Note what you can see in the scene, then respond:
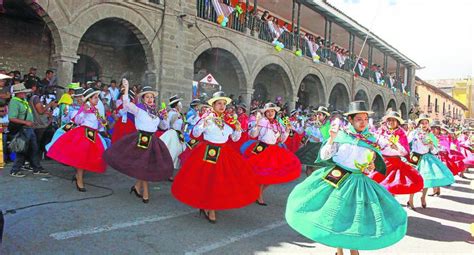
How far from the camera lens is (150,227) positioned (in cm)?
496

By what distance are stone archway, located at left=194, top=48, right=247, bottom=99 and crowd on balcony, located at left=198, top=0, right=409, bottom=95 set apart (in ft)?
4.38

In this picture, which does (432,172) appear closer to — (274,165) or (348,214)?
(274,165)

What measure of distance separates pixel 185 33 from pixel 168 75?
1.67 meters

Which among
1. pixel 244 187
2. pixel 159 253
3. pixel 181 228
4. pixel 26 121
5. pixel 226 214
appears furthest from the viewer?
pixel 26 121

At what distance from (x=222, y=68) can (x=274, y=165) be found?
12463 millimetres

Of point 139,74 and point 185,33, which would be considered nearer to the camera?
point 185,33

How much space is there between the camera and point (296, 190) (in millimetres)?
4223

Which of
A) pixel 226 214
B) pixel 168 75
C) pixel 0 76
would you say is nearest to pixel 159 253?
pixel 226 214

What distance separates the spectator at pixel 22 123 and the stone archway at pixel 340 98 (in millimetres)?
19757

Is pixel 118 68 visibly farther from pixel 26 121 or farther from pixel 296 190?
pixel 296 190

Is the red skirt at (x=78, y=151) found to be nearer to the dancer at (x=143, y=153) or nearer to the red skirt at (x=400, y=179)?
the dancer at (x=143, y=153)

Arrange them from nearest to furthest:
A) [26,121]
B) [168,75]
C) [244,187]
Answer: [244,187] < [26,121] < [168,75]

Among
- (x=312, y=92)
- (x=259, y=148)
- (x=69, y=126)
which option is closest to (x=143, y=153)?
(x=69, y=126)

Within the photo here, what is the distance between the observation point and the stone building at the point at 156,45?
10859 millimetres
